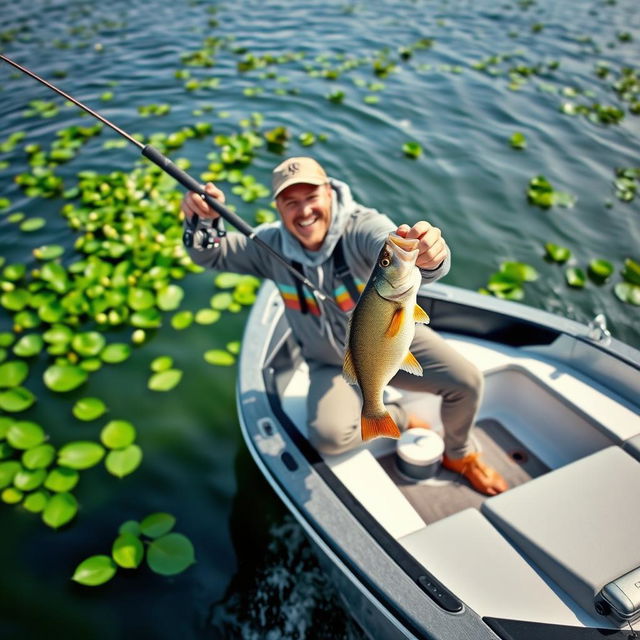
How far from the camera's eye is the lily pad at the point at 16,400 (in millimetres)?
3801

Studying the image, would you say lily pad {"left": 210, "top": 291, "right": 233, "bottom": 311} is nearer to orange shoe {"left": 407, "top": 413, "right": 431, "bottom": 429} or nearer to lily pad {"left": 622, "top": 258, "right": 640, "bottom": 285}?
orange shoe {"left": 407, "top": 413, "right": 431, "bottom": 429}

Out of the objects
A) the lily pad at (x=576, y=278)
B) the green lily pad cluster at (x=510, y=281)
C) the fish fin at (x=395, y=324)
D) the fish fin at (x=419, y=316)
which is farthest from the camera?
the lily pad at (x=576, y=278)

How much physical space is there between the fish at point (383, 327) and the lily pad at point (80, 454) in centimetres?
252

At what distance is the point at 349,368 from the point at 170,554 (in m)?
2.13

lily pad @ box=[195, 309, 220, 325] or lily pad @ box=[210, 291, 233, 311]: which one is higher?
lily pad @ box=[210, 291, 233, 311]

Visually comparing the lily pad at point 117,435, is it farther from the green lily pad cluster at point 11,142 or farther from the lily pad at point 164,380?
the green lily pad cluster at point 11,142

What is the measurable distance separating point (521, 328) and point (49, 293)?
14.7 ft

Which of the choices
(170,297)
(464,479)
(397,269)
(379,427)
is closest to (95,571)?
(379,427)

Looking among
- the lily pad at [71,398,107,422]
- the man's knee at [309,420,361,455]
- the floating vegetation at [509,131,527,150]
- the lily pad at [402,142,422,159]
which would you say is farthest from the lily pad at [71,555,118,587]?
the floating vegetation at [509,131,527,150]

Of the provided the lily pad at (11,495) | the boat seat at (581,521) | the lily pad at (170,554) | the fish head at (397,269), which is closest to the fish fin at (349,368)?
the fish head at (397,269)

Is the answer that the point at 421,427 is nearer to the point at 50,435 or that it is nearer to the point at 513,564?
the point at 513,564

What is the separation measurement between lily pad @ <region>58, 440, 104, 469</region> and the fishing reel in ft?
6.21

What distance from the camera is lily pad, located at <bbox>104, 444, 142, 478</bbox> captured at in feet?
11.4

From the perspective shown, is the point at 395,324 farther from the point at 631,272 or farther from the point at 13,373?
the point at 631,272
